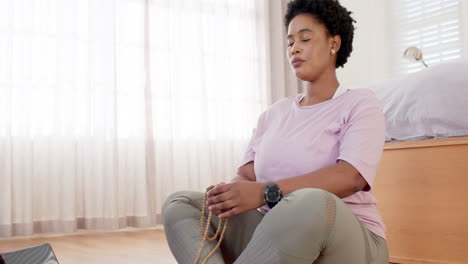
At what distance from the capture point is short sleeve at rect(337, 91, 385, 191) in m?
1.07

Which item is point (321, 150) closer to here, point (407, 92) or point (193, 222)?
point (193, 222)

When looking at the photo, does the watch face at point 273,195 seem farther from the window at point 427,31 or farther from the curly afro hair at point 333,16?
the window at point 427,31

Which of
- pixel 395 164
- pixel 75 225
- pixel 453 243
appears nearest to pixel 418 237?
pixel 453 243

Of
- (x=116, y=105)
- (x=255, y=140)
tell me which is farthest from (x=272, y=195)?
(x=116, y=105)

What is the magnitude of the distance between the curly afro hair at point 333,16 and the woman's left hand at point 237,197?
1.56ft

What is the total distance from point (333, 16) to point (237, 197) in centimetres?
54

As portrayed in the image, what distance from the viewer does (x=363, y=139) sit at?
1081 millimetres

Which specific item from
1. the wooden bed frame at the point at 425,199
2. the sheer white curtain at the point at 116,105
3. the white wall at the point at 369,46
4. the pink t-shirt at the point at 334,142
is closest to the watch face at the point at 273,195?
the pink t-shirt at the point at 334,142

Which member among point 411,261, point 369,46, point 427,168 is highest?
point 369,46

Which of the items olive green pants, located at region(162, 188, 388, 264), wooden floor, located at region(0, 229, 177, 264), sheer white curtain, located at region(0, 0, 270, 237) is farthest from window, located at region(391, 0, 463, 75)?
olive green pants, located at region(162, 188, 388, 264)

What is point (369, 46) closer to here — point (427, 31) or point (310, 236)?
point (427, 31)

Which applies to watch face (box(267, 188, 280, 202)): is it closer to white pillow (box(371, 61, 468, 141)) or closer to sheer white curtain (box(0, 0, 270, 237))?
white pillow (box(371, 61, 468, 141))

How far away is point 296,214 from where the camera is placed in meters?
0.92

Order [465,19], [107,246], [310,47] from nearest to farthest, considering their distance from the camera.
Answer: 1. [310,47]
2. [107,246]
3. [465,19]
